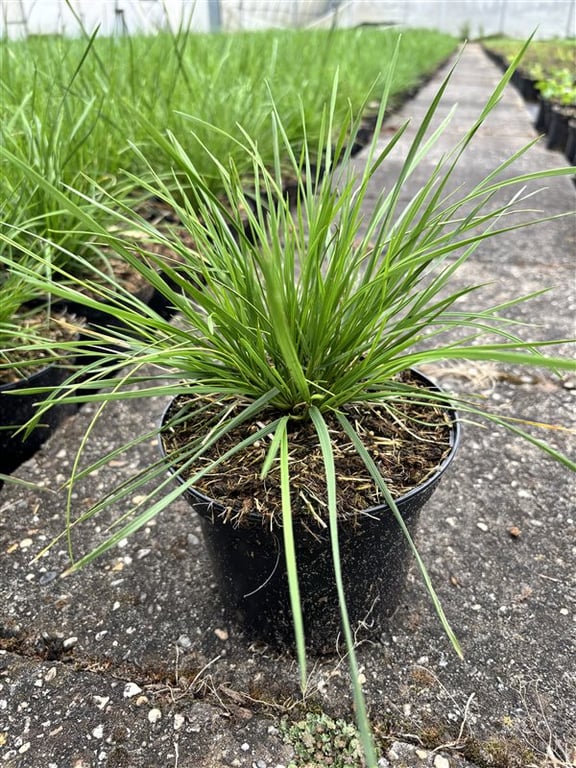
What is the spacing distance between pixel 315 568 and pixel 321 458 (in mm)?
127

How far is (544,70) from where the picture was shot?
5.48 meters

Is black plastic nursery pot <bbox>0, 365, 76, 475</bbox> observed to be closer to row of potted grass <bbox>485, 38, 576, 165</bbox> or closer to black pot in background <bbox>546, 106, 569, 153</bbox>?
row of potted grass <bbox>485, 38, 576, 165</bbox>

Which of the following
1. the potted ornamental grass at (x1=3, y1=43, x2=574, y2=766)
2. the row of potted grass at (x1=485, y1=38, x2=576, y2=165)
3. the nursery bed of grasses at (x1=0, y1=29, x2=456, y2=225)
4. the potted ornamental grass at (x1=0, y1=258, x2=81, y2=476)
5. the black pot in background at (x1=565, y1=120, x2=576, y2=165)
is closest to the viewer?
the potted ornamental grass at (x1=3, y1=43, x2=574, y2=766)

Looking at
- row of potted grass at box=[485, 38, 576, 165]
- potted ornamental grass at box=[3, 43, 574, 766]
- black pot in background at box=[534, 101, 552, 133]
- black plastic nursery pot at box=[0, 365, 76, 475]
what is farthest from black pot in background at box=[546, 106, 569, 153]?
black plastic nursery pot at box=[0, 365, 76, 475]

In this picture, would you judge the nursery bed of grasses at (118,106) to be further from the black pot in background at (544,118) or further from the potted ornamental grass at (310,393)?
the black pot in background at (544,118)

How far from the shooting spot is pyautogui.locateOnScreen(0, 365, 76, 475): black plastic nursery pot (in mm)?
1003

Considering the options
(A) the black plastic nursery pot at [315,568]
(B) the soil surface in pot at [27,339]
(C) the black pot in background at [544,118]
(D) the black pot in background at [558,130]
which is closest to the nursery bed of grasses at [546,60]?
(C) the black pot in background at [544,118]

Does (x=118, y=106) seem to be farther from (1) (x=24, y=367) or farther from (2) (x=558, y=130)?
(2) (x=558, y=130)

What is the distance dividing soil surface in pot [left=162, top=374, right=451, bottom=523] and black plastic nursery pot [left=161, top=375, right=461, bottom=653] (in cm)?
2

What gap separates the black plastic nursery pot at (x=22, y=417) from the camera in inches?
39.5

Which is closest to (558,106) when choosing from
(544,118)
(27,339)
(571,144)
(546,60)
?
(544,118)

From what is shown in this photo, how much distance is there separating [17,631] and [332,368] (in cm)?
57

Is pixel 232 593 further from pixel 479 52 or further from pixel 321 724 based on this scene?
pixel 479 52

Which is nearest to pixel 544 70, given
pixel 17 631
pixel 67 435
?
pixel 67 435
